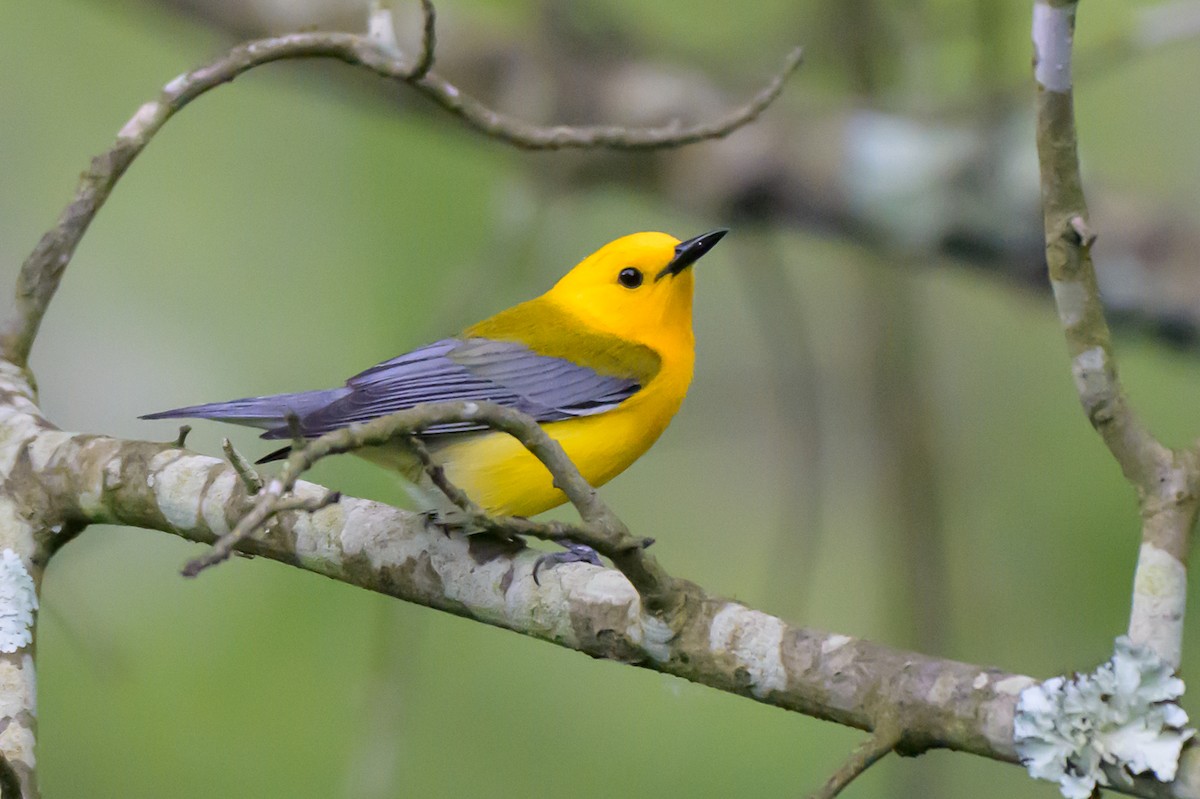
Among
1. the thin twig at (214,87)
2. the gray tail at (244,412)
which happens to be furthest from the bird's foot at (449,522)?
the thin twig at (214,87)

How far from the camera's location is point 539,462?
10.4ft

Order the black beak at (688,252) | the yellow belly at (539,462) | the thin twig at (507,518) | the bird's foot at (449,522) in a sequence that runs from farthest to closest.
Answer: the black beak at (688,252), the yellow belly at (539,462), the bird's foot at (449,522), the thin twig at (507,518)

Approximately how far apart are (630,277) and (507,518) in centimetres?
231

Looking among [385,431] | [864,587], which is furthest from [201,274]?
[385,431]

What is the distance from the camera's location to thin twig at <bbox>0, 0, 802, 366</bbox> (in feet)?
10.5

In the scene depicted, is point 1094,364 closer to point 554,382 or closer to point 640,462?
point 554,382

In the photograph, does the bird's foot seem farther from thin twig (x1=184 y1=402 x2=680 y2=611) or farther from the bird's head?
the bird's head

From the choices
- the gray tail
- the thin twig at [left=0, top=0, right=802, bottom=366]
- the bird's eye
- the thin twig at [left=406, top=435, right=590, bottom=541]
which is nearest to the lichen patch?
the thin twig at [left=406, top=435, right=590, bottom=541]

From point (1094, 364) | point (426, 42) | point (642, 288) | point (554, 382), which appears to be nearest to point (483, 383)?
point (554, 382)

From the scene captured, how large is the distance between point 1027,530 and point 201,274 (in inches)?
195

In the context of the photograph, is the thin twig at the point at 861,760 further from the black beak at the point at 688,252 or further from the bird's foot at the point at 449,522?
the black beak at the point at 688,252

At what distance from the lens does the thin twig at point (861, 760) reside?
1.83 metres

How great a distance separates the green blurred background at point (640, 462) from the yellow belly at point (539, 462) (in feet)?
4.05

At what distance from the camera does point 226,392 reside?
6.79 metres
